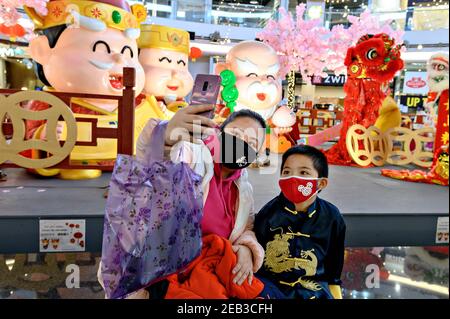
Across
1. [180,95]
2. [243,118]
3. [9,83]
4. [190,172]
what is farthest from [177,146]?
[9,83]

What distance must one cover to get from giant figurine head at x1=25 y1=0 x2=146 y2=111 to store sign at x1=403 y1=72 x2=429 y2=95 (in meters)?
13.6

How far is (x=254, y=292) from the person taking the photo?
132 centimetres

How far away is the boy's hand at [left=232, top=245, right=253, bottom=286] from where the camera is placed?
1315mm

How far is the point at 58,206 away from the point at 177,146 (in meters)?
1.33

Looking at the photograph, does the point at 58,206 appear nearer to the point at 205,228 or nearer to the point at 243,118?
the point at 205,228

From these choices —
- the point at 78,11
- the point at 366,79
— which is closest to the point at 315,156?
the point at 78,11

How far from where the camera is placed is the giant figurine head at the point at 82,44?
306 cm

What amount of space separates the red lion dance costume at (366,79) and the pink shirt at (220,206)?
417 centimetres

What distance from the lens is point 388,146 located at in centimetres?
527

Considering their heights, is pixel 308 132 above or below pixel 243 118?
below

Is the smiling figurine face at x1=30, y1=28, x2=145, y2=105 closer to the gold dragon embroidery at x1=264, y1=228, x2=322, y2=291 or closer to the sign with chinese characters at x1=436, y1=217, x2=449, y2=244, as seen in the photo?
the gold dragon embroidery at x1=264, y1=228, x2=322, y2=291

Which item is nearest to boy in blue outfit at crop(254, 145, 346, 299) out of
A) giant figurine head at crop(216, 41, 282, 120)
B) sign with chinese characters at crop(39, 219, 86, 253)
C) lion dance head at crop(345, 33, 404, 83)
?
sign with chinese characters at crop(39, 219, 86, 253)

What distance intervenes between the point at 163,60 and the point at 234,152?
308 cm

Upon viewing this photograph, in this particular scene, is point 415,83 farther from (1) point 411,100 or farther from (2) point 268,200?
(2) point 268,200
